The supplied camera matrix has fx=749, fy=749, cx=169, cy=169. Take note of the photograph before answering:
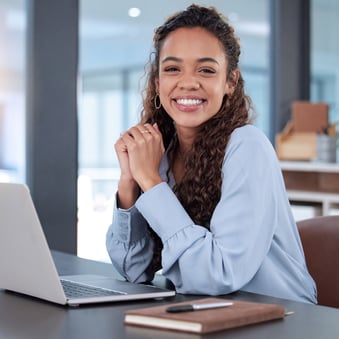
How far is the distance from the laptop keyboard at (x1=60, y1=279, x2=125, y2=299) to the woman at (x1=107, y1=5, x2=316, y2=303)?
156 millimetres

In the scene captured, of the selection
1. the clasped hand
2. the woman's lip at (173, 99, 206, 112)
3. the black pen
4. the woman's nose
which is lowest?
the black pen

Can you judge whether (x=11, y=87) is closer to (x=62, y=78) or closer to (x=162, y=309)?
(x=62, y=78)

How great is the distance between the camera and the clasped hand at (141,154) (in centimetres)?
166

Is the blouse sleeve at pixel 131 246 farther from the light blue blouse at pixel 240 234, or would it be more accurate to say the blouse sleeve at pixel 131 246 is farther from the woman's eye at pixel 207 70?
the woman's eye at pixel 207 70

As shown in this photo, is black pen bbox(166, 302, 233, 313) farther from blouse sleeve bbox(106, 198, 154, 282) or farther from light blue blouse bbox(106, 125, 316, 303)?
blouse sleeve bbox(106, 198, 154, 282)

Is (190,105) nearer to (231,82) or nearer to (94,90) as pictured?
(231,82)

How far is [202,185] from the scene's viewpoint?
1735 mm

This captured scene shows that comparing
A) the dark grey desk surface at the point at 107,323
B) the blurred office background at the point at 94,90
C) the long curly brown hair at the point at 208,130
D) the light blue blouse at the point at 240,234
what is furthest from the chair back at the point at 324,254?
the blurred office background at the point at 94,90

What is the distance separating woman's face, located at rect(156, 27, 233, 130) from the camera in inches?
69.1

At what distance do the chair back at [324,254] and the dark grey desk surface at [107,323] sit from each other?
1.63 feet

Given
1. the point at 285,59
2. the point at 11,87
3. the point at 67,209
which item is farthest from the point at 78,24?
the point at 285,59

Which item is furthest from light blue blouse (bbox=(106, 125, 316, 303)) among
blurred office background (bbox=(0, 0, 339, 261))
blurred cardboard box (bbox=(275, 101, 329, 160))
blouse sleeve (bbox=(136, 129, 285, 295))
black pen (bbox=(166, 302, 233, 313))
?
blurred cardboard box (bbox=(275, 101, 329, 160))

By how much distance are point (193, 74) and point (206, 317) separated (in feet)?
2.49

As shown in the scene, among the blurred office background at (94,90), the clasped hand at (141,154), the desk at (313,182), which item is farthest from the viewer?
the desk at (313,182)
